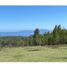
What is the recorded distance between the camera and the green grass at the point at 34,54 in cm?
609

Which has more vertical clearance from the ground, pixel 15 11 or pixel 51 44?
pixel 15 11

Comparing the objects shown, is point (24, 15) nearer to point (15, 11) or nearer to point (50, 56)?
point (15, 11)

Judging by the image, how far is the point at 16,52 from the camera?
20.1 feet

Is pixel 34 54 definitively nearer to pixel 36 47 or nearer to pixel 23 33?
pixel 36 47

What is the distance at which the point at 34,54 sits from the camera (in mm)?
6113

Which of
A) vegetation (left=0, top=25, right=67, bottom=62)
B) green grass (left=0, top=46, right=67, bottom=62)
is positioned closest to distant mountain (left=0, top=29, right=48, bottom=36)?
vegetation (left=0, top=25, right=67, bottom=62)

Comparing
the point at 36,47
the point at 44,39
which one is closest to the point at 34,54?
the point at 36,47

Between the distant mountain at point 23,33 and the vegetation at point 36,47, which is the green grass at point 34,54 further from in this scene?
the distant mountain at point 23,33

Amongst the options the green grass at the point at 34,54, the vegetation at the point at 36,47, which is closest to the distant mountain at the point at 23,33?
the vegetation at the point at 36,47

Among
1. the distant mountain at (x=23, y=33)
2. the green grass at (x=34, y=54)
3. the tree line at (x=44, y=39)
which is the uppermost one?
the distant mountain at (x=23, y=33)

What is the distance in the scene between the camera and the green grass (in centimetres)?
609

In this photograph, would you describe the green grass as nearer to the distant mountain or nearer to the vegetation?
the vegetation

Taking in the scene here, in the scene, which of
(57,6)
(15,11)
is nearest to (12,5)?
(15,11)

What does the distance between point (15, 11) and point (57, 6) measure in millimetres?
505
